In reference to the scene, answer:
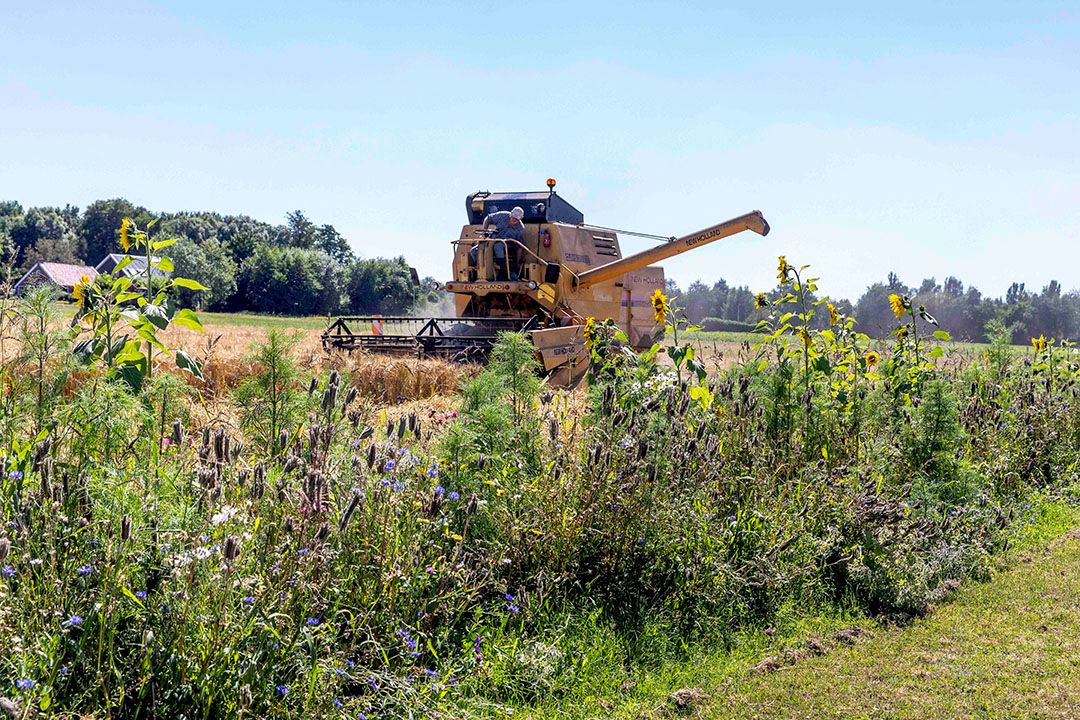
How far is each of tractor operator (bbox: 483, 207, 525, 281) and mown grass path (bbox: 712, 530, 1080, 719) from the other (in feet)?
35.4

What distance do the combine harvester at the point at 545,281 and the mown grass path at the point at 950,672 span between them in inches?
351

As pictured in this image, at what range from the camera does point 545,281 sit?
14.9 meters

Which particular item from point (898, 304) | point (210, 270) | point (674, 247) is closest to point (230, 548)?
point (898, 304)

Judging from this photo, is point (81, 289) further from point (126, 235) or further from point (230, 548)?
point (230, 548)

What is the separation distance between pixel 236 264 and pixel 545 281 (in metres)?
71.7

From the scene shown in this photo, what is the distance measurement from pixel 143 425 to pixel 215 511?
1.33 m

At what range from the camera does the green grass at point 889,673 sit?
12.0 ft

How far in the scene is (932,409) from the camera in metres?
6.07

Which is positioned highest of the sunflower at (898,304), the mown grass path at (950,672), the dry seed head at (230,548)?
the sunflower at (898,304)

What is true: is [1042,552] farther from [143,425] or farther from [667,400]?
[143,425]

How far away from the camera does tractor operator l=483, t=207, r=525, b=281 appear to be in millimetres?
15055

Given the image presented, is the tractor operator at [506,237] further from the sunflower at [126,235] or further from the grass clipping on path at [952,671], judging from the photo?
the grass clipping on path at [952,671]

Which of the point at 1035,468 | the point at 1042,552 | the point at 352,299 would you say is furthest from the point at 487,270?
the point at 352,299

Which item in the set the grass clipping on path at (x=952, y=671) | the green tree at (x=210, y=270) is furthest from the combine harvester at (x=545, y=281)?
the green tree at (x=210, y=270)
